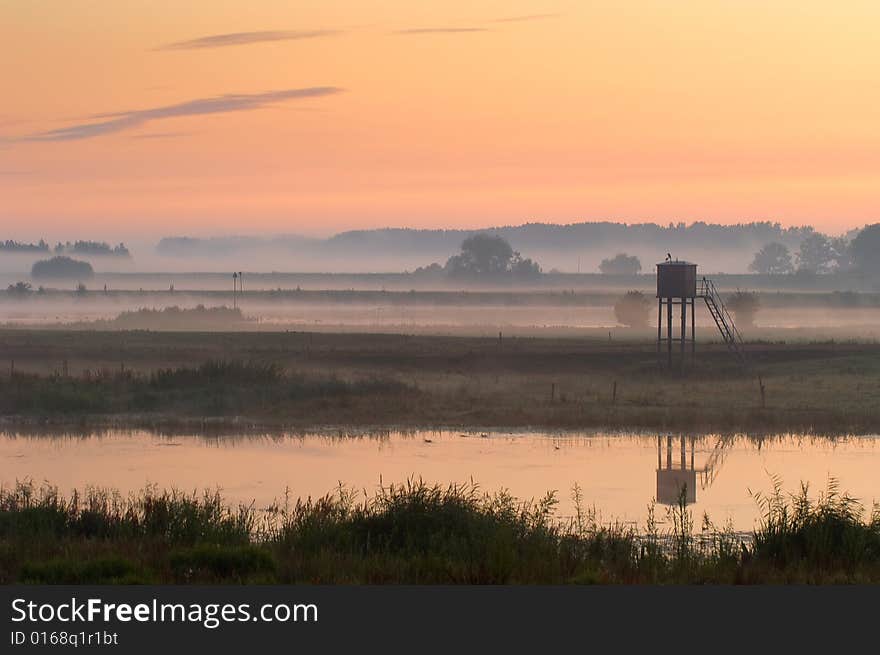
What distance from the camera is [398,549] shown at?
21.4m

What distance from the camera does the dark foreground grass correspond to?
62.2 feet

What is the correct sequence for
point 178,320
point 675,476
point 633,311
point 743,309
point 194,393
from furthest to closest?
1. point 178,320
2. point 633,311
3. point 743,309
4. point 194,393
5. point 675,476

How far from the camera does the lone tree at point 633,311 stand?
152875 mm

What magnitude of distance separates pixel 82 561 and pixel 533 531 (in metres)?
7.13

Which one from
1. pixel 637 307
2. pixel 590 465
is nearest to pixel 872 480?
pixel 590 465

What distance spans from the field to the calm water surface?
4.14m

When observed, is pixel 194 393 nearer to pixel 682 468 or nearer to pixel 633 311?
pixel 682 468

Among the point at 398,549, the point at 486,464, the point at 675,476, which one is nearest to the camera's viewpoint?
the point at 398,549

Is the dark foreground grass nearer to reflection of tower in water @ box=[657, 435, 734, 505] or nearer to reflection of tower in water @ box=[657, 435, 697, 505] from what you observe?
reflection of tower in water @ box=[657, 435, 697, 505]

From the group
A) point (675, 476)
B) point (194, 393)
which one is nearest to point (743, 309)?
point (194, 393)

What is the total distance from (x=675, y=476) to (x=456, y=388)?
2482 centimetres

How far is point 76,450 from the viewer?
41656 mm

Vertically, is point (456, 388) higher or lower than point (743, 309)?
lower

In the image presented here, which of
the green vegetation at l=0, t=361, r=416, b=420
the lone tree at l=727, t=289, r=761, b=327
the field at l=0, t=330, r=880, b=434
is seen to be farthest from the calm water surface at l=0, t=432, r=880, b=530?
the lone tree at l=727, t=289, r=761, b=327
